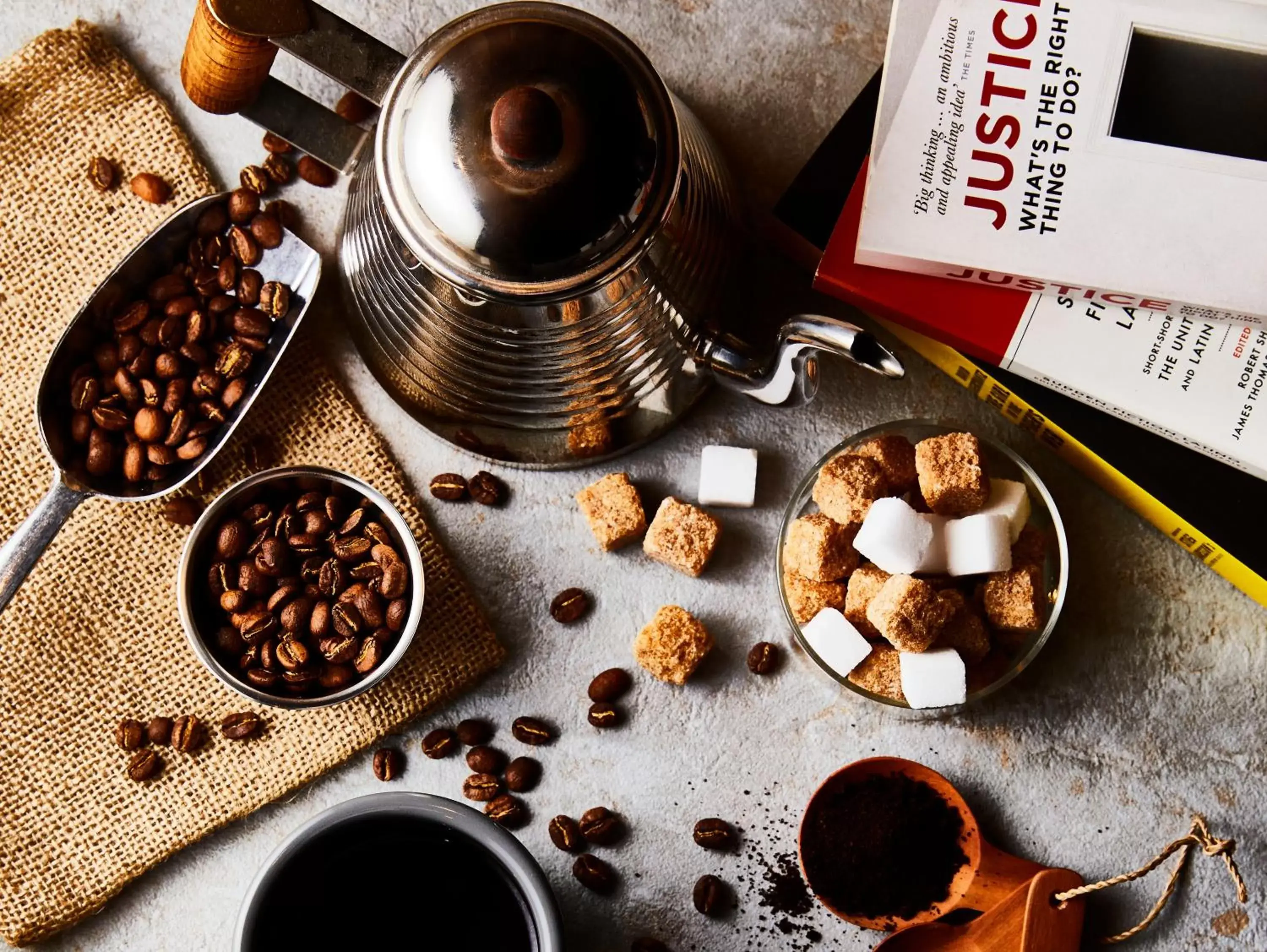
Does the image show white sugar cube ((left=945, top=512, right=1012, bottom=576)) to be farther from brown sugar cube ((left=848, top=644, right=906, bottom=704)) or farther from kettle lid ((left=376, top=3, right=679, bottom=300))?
kettle lid ((left=376, top=3, right=679, bottom=300))

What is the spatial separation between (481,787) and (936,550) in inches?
18.1

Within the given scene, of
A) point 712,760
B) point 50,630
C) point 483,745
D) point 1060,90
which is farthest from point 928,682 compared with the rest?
point 50,630

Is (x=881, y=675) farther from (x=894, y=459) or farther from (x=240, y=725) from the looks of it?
(x=240, y=725)

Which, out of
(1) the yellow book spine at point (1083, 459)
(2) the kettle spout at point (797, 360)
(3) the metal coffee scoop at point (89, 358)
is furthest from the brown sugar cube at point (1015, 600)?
(3) the metal coffee scoop at point (89, 358)

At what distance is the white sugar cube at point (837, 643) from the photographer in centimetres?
104

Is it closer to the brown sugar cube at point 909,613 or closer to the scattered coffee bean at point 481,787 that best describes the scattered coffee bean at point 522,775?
the scattered coffee bean at point 481,787

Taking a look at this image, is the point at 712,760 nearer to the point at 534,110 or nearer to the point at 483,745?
the point at 483,745

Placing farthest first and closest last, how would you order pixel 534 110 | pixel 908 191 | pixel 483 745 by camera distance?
pixel 483 745, pixel 908 191, pixel 534 110

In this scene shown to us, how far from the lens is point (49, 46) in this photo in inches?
43.6

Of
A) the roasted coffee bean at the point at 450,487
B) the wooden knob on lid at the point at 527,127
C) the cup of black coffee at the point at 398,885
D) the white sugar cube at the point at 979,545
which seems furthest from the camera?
the roasted coffee bean at the point at 450,487

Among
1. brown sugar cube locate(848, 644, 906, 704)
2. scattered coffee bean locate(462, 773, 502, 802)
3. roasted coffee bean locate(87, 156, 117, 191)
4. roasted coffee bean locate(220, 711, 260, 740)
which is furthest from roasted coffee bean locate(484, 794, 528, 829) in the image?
roasted coffee bean locate(87, 156, 117, 191)

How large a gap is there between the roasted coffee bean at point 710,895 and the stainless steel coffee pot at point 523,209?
1.41ft

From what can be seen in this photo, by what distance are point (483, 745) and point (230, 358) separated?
0.42 m

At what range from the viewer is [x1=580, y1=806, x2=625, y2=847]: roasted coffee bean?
110 cm
